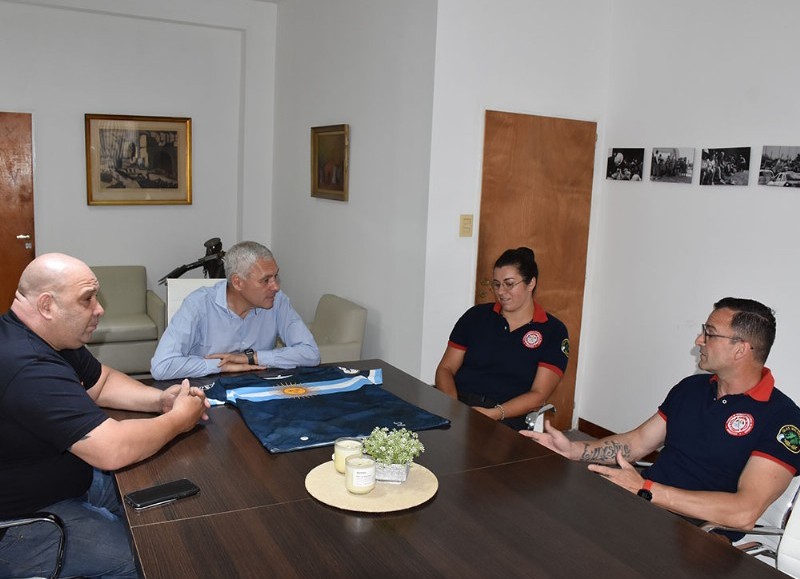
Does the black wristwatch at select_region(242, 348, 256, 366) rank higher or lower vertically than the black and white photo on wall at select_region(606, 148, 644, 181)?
lower

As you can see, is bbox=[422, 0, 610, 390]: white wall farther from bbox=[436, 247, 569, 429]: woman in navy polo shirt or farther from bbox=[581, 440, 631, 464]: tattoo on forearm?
bbox=[581, 440, 631, 464]: tattoo on forearm

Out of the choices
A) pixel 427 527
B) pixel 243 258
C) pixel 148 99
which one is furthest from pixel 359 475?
pixel 148 99

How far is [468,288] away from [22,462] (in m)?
2.93

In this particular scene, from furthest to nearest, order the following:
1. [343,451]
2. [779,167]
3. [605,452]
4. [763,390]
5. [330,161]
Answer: [330,161], [779,167], [605,452], [763,390], [343,451]

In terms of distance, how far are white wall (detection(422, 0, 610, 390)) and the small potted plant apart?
7.97 ft

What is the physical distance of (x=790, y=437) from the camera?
2359 millimetres

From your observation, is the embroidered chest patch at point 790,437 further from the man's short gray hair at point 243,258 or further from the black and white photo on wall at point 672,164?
the black and white photo on wall at point 672,164

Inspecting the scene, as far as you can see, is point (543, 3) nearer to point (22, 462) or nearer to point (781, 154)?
point (781, 154)

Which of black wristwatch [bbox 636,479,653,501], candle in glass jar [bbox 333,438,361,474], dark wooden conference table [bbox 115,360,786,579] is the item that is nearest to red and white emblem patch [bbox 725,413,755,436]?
black wristwatch [bbox 636,479,653,501]

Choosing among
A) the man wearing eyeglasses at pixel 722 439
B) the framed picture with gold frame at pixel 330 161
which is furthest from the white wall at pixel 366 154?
the man wearing eyeglasses at pixel 722 439

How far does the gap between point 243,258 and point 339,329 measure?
1.74 m

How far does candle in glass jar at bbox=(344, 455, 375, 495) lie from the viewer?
6.40 ft

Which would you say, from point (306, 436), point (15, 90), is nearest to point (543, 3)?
point (306, 436)

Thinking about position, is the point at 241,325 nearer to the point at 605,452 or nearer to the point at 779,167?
the point at 605,452
